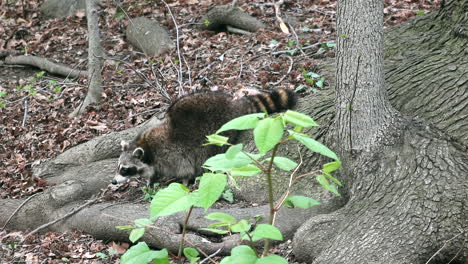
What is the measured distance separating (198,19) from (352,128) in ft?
20.7

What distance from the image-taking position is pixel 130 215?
19.0 feet

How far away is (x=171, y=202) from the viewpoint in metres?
2.34

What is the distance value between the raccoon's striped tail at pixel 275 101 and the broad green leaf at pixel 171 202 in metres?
3.66

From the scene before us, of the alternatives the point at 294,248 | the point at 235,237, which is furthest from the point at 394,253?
the point at 235,237

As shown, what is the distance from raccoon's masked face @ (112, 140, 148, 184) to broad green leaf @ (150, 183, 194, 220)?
4.20 meters

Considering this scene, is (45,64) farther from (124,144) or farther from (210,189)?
(210,189)

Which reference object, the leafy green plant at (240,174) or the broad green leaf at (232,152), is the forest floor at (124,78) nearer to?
the leafy green plant at (240,174)

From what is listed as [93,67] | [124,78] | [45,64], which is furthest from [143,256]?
[45,64]

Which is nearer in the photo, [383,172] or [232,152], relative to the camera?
[232,152]

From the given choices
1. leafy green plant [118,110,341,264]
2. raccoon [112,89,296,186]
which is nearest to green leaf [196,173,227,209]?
leafy green plant [118,110,341,264]

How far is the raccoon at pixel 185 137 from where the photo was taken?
6.52m

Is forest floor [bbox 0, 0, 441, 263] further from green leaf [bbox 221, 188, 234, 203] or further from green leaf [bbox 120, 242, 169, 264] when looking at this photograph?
green leaf [bbox 120, 242, 169, 264]

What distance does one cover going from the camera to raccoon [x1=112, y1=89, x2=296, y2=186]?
257 inches

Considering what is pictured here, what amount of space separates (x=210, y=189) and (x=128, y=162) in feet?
14.4
